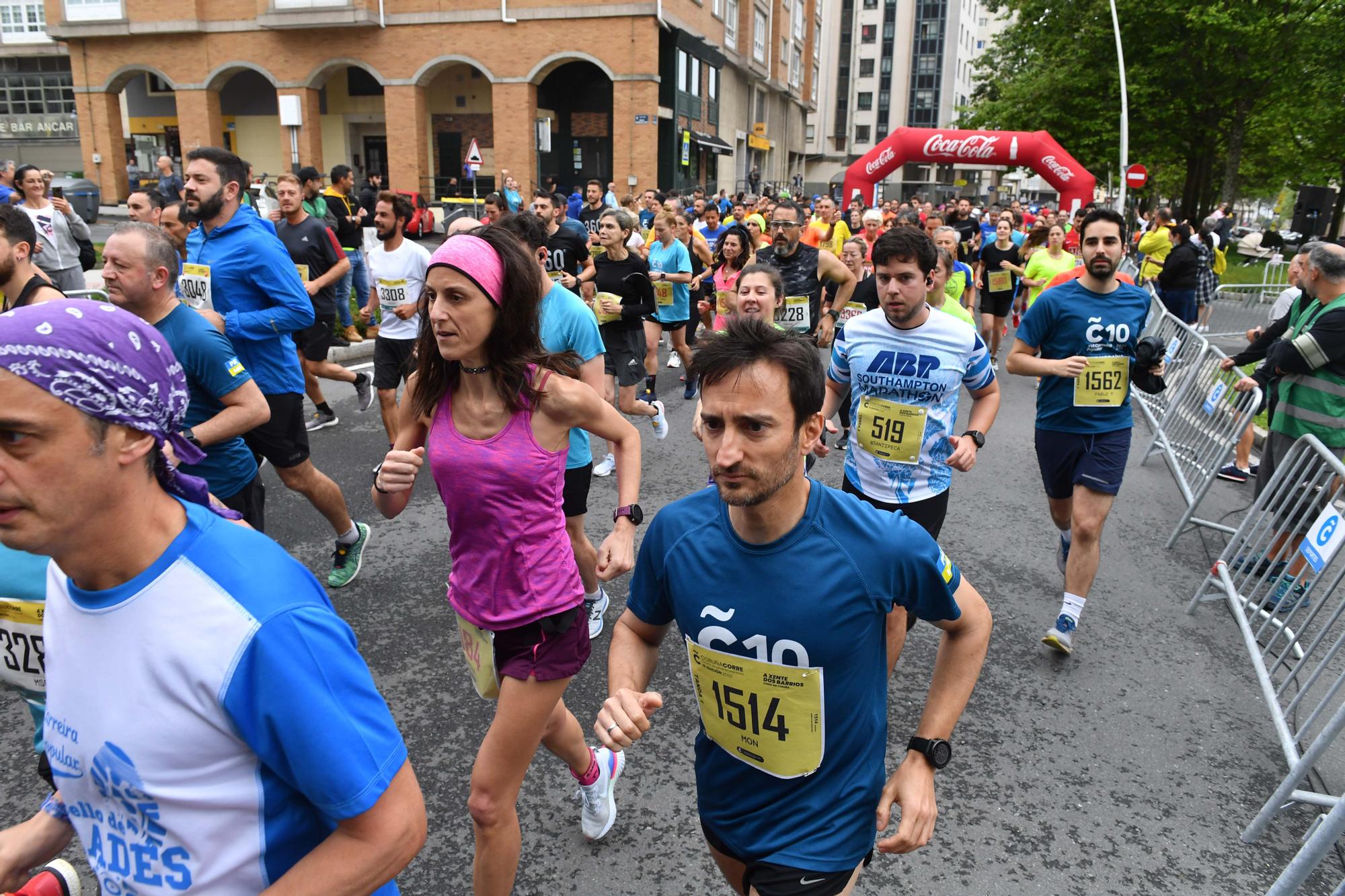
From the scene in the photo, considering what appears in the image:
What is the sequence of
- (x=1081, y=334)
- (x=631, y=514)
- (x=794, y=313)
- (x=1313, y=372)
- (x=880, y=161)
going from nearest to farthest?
(x=631, y=514) → (x=1081, y=334) → (x=1313, y=372) → (x=794, y=313) → (x=880, y=161)

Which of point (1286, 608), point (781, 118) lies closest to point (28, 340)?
point (1286, 608)

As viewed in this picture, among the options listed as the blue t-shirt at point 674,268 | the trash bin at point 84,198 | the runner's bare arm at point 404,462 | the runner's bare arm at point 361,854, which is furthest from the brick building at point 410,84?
the runner's bare arm at point 361,854

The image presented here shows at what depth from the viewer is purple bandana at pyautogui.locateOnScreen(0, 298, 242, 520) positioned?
121 cm

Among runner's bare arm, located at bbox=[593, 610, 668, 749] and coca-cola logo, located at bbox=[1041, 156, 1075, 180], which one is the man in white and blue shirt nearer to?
runner's bare arm, located at bbox=[593, 610, 668, 749]

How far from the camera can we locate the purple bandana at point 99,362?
47.6 inches

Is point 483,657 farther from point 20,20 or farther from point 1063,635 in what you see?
point 20,20

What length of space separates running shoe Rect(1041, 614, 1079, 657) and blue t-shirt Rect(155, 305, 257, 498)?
415 cm

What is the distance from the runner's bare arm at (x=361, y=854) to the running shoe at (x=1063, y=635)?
416 centimetres

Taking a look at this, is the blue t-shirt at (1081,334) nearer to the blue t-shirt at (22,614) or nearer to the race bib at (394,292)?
the blue t-shirt at (22,614)

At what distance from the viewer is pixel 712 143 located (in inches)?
1626

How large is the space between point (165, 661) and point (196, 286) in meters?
4.68

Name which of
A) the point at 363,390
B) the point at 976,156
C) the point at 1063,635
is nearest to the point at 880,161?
the point at 976,156

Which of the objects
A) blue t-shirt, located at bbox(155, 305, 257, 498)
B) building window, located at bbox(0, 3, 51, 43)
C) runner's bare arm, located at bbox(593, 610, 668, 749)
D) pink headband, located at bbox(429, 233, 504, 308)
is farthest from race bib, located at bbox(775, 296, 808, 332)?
building window, located at bbox(0, 3, 51, 43)

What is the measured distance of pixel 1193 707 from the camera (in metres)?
4.42
